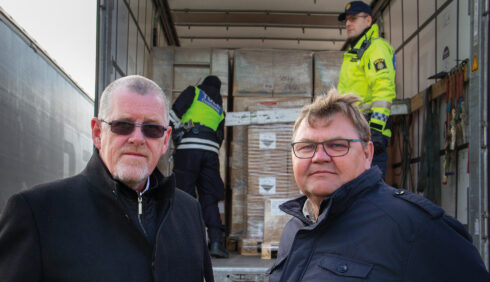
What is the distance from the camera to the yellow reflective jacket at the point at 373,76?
3.84 metres

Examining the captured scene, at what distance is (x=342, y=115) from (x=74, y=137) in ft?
7.07

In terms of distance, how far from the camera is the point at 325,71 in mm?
5816

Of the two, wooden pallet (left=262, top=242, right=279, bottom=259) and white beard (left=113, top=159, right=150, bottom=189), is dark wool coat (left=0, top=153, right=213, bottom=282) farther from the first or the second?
wooden pallet (left=262, top=242, right=279, bottom=259)

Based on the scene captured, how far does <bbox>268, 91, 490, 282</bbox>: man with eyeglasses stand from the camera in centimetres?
142

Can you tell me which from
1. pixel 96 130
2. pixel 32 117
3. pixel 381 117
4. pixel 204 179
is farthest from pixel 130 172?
pixel 204 179

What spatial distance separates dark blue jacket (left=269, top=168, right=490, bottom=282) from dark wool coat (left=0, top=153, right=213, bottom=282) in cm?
46

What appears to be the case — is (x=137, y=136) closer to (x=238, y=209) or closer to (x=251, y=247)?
(x=251, y=247)

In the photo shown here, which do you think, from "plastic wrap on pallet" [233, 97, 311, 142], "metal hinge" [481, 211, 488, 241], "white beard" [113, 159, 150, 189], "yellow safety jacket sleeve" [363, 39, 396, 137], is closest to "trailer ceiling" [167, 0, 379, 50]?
"plastic wrap on pallet" [233, 97, 311, 142]

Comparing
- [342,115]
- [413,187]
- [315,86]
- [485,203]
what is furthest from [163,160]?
[342,115]

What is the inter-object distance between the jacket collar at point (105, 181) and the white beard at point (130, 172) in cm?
2

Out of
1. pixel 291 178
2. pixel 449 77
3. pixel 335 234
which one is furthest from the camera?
pixel 291 178

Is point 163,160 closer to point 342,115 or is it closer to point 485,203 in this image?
point 485,203

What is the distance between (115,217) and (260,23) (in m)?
5.73

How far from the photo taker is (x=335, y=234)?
1597 millimetres
